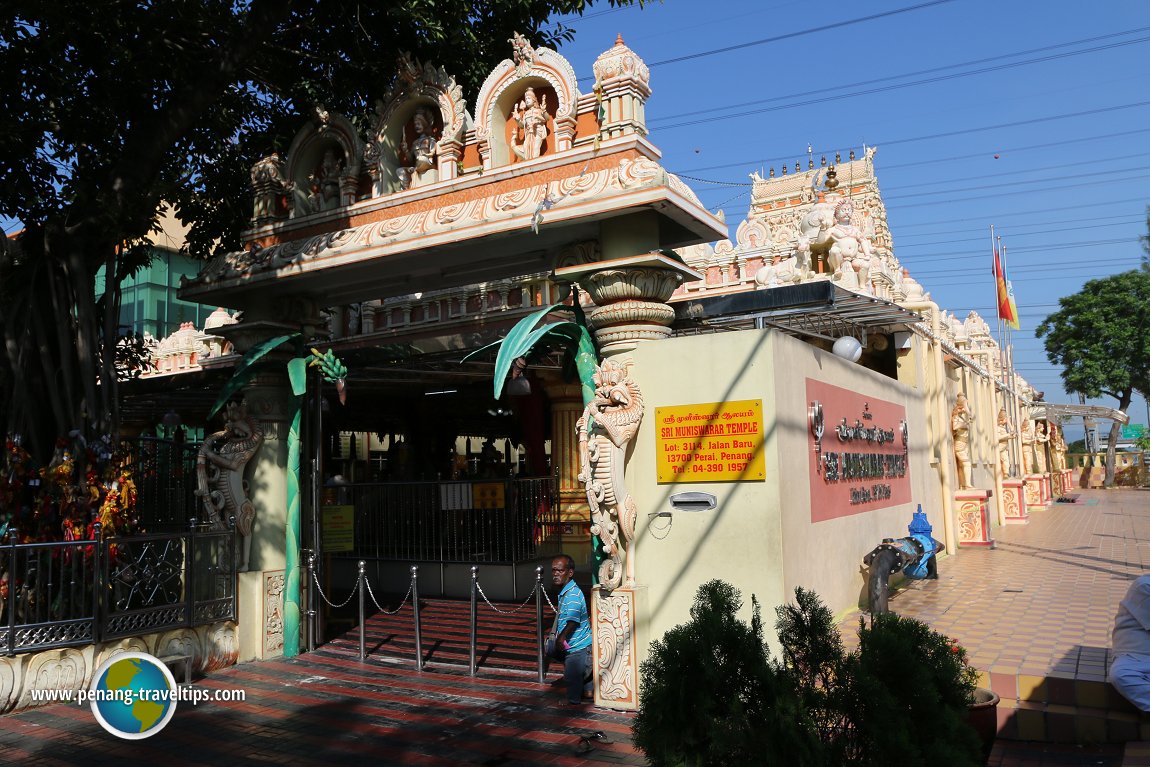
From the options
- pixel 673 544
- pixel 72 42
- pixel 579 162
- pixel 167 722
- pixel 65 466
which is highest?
pixel 72 42

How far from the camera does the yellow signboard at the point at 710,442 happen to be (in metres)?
6.06

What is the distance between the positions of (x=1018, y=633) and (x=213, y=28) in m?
9.81

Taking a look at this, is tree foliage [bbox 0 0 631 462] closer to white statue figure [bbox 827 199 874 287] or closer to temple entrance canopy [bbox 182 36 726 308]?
temple entrance canopy [bbox 182 36 726 308]

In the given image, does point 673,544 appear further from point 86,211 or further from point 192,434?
point 192,434

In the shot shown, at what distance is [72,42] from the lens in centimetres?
852

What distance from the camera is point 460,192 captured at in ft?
23.8

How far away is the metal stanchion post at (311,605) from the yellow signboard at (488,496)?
3.17m

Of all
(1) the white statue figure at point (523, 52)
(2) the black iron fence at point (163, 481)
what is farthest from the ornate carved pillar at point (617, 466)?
(2) the black iron fence at point (163, 481)

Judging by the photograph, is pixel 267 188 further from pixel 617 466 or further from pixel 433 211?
pixel 617 466

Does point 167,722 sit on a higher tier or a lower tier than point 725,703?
lower

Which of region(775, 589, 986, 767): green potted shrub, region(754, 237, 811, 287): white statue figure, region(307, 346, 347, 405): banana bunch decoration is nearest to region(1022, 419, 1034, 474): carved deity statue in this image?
region(754, 237, 811, 287): white statue figure

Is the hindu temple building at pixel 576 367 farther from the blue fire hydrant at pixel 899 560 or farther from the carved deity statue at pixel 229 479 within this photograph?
the blue fire hydrant at pixel 899 560

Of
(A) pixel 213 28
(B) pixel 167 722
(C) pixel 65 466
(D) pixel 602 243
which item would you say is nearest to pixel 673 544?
(D) pixel 602 243

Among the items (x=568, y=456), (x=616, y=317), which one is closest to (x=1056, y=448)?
(x=568, y=456)
